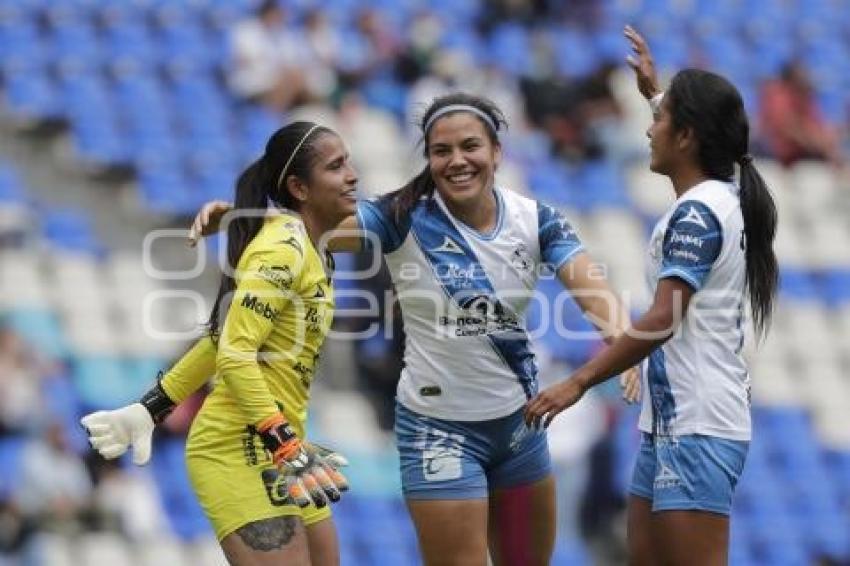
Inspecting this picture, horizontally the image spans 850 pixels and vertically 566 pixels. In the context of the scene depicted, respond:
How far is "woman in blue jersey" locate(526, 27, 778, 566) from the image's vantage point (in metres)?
6.53

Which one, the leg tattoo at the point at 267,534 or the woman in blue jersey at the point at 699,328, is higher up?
the woman in blue jersey at the point at 699,328

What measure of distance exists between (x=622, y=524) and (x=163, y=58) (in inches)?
217

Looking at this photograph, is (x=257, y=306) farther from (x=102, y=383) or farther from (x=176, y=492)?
(x=102, y=383)

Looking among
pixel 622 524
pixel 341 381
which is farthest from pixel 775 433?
pixel 341 381

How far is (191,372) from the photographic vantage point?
7.25 m

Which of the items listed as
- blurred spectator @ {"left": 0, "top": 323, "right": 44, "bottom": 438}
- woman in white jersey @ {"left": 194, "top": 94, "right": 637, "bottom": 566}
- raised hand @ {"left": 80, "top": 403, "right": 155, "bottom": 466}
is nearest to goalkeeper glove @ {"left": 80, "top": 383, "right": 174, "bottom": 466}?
raised hand @ {"left": 80, "top": 403, "right": 155, "bottom": 466}

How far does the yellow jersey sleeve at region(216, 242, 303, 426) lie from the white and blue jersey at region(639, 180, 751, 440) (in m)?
1.38

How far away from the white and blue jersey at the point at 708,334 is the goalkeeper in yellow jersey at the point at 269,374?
4.06 ft

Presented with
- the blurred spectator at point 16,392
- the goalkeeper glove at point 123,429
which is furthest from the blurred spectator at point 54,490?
the goalkeeper glove at point 123,429

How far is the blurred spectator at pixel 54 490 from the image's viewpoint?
12.0 m

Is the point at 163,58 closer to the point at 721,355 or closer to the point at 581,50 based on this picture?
the point at 581,50

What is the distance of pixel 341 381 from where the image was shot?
44.5 feet

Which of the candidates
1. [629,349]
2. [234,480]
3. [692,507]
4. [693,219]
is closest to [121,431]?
[234,480]

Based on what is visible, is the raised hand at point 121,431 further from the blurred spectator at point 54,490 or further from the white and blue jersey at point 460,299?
the blurred spectator at point 54,490
